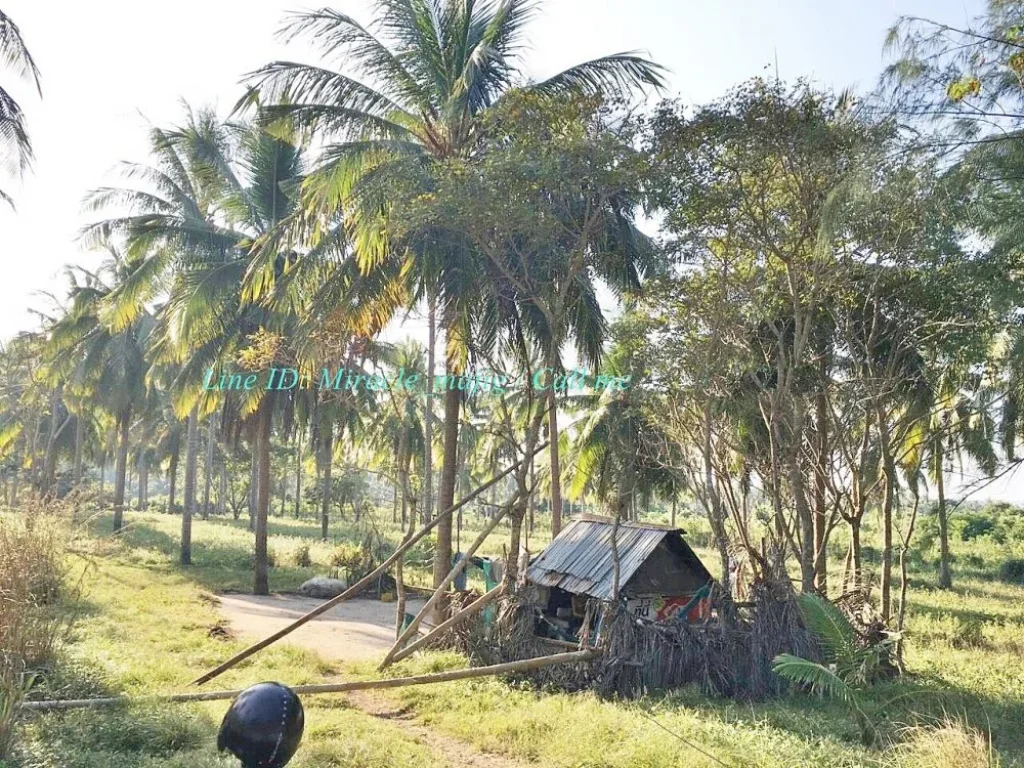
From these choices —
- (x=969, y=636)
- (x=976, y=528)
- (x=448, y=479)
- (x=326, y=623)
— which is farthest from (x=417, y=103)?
(x=976, y=528)

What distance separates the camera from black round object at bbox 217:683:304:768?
355 cm

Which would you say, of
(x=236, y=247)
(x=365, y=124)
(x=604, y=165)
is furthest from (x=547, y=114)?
(x=236, y=247)

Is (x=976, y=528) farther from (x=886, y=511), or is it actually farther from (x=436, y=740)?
(x=436, y=740)

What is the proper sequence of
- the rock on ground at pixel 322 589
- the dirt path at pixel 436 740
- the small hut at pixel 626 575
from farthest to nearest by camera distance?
the rock on ground at pixel 322 589
the small hut at pixel 626 575
the dirt path at pixel 436 740

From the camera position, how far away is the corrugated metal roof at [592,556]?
10242 mm

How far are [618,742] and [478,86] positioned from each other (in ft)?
28.4

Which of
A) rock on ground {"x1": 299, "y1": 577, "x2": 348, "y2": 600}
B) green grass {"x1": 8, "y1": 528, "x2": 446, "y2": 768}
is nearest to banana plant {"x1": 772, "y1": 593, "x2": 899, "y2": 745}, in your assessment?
green grass {"x1": 8, "y1": 528, "x2": 446, "y2": 768}

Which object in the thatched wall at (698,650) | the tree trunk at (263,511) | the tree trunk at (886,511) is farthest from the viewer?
the tree trunk at (263,511)

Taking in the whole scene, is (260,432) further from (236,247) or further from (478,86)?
(478,86)

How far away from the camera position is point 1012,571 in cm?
2552

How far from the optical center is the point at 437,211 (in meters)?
9.59

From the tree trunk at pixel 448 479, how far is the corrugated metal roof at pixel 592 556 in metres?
1.43

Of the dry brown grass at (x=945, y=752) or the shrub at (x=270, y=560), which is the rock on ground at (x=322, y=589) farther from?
the dry brown grass at (x=945, y=752)

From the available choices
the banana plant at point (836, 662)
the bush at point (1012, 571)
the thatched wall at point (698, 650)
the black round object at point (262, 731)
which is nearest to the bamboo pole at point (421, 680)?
the thatched wall at point (698, 650)
